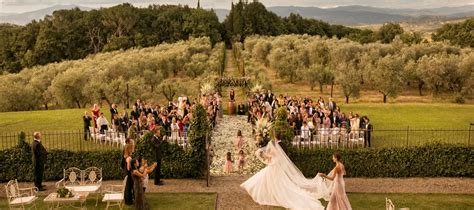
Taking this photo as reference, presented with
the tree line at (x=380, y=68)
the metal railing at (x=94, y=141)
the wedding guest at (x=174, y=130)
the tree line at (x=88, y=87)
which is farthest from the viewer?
the tree line at (x=380, y=68)

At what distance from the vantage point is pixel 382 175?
17.6 meters

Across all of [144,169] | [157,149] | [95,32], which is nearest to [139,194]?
[144,169]

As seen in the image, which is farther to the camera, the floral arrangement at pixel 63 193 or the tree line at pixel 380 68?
the tree line at pixel 380 68

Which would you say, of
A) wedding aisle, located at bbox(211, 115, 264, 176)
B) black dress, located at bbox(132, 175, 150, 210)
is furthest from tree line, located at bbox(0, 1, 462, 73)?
black dress, located at bbox(132, 175, 150, 210)

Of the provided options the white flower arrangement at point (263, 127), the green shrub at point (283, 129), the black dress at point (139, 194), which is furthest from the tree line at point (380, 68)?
the black dress at point (139, 194)

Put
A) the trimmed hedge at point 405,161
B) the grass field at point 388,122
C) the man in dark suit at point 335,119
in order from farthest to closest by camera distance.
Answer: the grass field at point 388,122, the man in dark suit at point 335,119, the trimmed hedge at point 405,161

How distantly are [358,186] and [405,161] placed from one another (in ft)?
7.82

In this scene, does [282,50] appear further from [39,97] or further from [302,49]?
[39,97]

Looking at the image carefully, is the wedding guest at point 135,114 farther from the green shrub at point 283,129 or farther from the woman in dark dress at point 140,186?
the woman in dark dress at point 140,186

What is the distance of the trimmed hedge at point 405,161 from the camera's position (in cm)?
1748

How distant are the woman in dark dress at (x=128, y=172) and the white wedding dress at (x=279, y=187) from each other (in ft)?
12.2

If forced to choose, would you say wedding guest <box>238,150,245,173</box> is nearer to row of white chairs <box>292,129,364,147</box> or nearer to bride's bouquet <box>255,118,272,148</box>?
bride's bouquet <box>255,118,272,148</box>

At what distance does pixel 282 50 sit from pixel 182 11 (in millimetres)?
59467

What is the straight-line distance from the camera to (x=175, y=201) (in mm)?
15102
